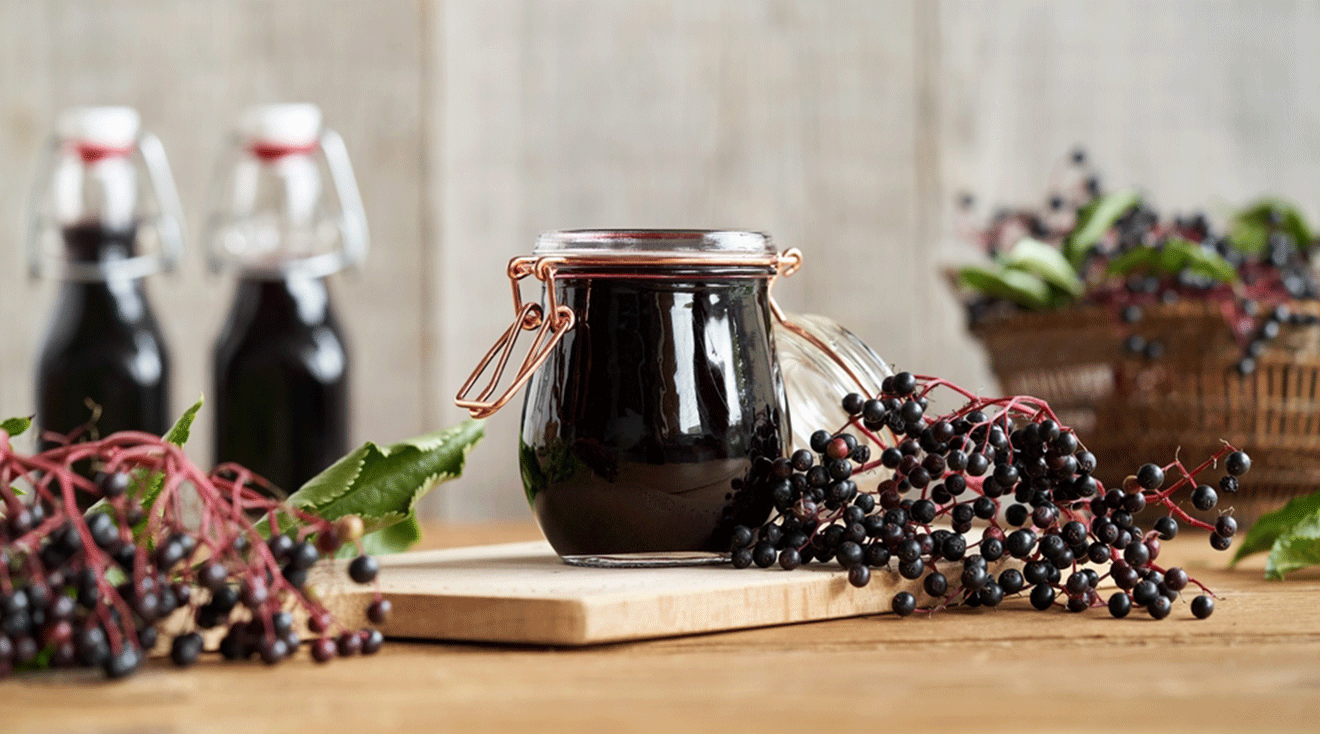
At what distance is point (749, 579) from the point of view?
2.21ft

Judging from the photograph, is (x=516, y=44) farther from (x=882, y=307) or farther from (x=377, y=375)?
(x=882, y=307)

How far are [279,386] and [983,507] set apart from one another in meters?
0.82

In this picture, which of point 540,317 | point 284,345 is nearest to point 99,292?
point 284,345

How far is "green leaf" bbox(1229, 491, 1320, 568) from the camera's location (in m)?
0.81

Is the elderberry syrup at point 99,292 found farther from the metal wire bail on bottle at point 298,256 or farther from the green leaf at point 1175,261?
the green leaf at point 1175,261

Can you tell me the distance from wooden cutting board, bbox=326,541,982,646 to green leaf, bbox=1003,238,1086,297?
0.59 m

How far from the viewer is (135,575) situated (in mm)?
521

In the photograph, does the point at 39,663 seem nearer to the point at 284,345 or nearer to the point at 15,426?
the point at 15,426

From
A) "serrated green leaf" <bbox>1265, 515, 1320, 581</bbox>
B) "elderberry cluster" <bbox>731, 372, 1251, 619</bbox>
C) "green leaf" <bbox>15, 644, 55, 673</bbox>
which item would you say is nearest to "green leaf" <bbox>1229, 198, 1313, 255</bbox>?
"serrated green leaf" <bbox>1265, 515, 1320, 581</bbox>

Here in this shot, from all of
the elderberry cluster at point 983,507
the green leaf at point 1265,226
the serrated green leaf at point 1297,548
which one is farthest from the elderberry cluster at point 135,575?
the green leaf at point 1265,226

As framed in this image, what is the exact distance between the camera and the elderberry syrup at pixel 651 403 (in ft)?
2.33

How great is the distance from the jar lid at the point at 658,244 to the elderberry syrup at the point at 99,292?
2.24 feet

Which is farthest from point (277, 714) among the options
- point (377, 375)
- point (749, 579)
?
point (377, 375)

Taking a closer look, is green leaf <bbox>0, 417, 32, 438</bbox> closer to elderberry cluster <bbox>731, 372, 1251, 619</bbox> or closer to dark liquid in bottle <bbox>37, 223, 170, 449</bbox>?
elderberry cluster <bbox>731, 372, 1251, 619</bbox>
